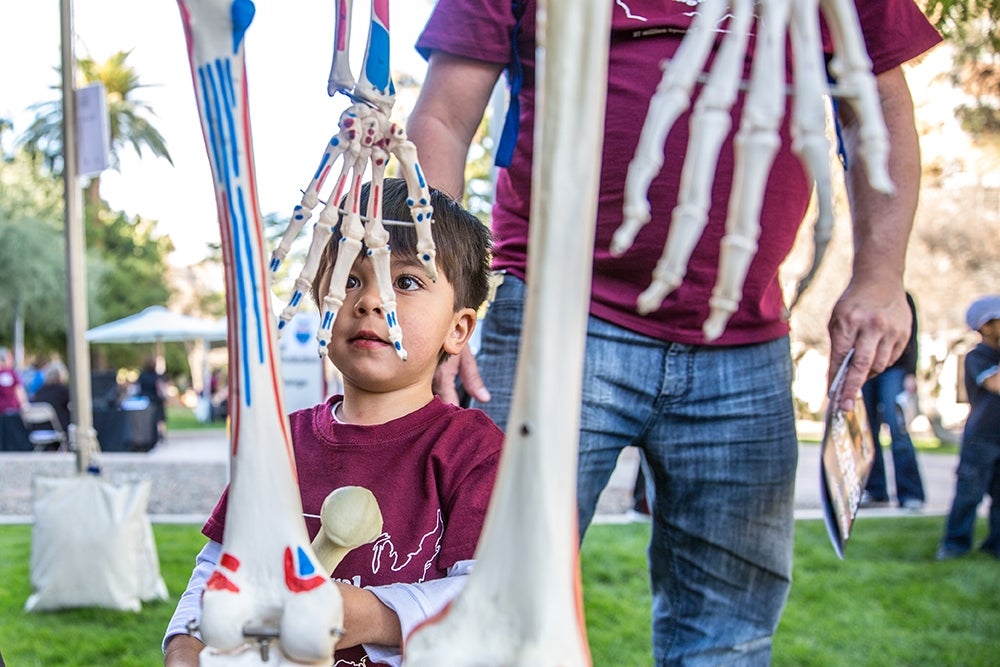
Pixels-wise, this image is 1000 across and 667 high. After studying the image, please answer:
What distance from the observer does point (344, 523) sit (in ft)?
2.94

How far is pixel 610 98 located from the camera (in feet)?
5.15

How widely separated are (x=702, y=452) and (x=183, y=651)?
90 cm

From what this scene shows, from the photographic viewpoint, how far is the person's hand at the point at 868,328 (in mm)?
1605

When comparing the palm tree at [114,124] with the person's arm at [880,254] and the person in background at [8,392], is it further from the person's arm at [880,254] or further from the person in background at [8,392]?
the person's arm at [880,254]

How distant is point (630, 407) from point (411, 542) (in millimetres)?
569

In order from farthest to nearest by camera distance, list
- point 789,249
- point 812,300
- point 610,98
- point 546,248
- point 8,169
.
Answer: point 8,169
point 812,300
point 789,249
point 610,98
point 546,248

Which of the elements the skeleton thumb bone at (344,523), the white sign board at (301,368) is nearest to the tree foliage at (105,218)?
the white sign board at (301,368)

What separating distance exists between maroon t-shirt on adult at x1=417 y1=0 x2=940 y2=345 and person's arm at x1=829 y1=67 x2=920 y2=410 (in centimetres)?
10

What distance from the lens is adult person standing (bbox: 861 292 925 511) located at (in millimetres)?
5816

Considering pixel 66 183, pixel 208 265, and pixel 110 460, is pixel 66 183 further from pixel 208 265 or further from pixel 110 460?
pixel 208 265

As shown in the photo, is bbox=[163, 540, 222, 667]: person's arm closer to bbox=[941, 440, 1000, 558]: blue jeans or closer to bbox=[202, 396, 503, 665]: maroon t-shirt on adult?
bbox=[202, 396, 503, 665]: maroon t-shirt on adult

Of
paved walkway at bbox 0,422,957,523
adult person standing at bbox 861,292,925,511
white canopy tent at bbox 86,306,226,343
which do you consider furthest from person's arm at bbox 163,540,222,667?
white canopy tent at bbox 86,306,226,343

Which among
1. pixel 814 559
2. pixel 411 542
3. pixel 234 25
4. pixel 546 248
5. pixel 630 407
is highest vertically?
pixel 234 25

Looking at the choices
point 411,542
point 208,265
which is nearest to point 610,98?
point 411,542
